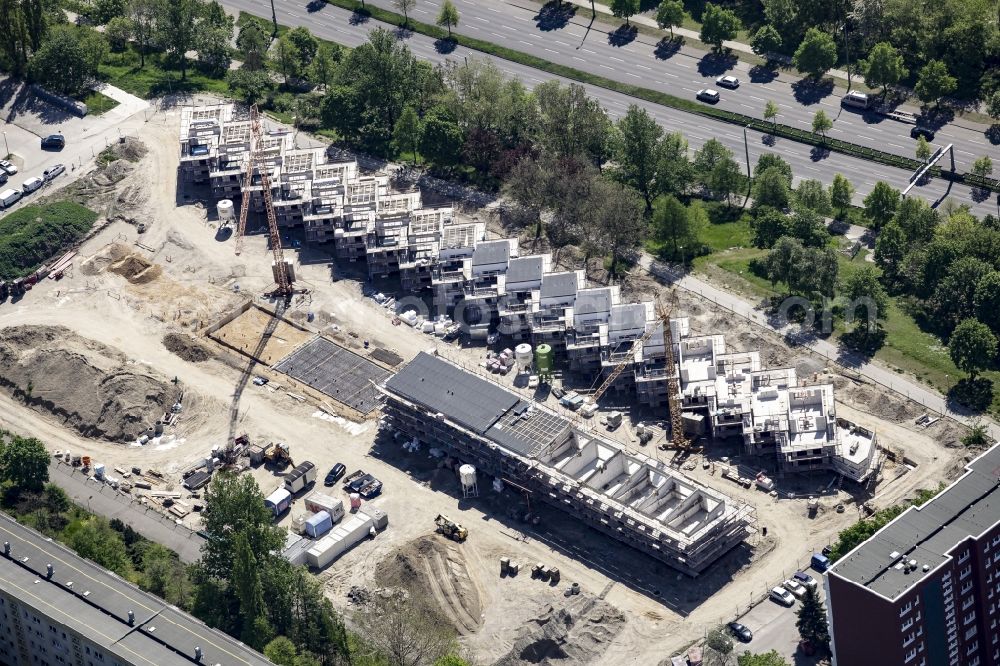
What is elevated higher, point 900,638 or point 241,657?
point 900,638

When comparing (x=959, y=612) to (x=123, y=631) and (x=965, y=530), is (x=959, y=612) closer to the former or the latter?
(x=965, y=530)

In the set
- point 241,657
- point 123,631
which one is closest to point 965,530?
point 241,657

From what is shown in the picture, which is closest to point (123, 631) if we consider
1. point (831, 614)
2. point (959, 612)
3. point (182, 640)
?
point (182, 640)

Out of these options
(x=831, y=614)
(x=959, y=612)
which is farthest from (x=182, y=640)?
(x=959, y=612)

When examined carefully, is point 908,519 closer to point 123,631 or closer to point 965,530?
point 965,530

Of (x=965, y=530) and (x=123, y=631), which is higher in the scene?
(x=965, y=530)

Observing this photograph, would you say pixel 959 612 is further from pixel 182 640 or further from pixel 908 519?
pixel 182 640

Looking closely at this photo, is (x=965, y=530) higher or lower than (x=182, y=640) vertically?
higher

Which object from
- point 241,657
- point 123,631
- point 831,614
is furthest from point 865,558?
point 123,631
